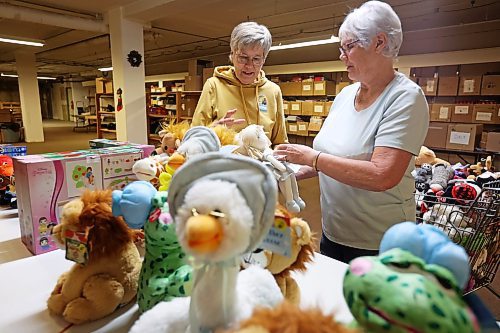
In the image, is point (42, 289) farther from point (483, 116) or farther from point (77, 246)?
point (483, 116)

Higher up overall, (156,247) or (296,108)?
(296,108)

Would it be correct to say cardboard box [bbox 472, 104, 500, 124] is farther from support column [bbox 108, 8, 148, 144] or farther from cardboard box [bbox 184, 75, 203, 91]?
cardboard box [bbox 184, 75, 203, 91]

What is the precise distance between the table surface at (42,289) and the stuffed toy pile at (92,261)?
3 centimetres

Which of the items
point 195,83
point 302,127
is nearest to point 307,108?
point 302,127

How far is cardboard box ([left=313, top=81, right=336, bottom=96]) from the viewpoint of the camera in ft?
21.1

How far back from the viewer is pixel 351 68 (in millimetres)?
1140

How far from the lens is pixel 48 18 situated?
4992 mm

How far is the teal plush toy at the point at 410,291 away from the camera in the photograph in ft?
1.14

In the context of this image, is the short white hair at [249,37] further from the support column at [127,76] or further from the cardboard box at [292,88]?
the cardboard box at [292,88]

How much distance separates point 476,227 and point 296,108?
5580mm

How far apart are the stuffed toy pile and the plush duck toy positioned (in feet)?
0.89

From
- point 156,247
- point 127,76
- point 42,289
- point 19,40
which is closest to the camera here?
point 156,247

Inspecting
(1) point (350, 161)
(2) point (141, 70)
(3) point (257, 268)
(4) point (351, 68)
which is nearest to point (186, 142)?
(3) point (257, 268)

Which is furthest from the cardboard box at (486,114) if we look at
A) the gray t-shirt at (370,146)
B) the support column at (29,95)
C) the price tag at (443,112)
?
the support column at (29,95)
